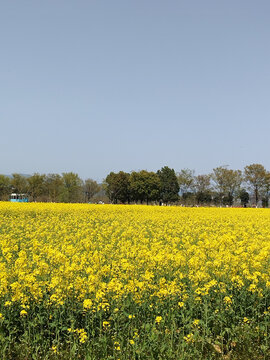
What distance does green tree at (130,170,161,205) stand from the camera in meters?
85.9

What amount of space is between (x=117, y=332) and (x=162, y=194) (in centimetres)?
8863

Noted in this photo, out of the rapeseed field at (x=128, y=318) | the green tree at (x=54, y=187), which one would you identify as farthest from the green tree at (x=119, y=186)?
the rapeseed field at (x=128, y=318)

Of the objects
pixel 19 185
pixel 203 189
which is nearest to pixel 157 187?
pixel 203 189

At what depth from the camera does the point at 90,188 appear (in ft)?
334

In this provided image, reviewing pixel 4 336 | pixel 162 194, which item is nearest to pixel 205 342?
pixel 4 336

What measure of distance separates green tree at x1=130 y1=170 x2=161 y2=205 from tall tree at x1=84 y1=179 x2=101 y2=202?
17706 mm

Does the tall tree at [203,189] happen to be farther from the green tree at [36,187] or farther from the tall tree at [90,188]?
the green tree at [36,187]

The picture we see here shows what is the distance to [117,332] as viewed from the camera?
18.1ft

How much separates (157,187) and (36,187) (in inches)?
1209

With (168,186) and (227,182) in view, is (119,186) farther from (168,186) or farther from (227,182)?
(227,182)

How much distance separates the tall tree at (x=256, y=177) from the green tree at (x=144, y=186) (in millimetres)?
→ 22901

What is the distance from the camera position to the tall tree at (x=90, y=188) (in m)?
101

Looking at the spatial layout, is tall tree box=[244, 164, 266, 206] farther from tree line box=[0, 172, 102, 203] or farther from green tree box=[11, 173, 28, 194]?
green tree box=[11, 173, 28, 194]

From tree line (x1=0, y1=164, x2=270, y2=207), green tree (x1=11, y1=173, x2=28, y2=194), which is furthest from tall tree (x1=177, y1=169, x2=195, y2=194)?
green tree (x1=11, y1=173, x2=28, y2=194)
